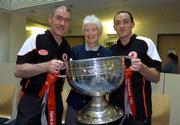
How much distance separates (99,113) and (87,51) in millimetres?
453

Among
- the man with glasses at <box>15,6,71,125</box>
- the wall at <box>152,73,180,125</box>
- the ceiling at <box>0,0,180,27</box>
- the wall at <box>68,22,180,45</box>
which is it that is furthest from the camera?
the wall at <box>68,22,180,45</box>

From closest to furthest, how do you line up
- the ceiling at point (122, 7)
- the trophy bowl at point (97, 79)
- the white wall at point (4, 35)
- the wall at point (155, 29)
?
the trophy bowl at point (97, 79)
the ceiling at point (122, 7)
the white wall at point (4, 35)
the wall at point (155, 29)

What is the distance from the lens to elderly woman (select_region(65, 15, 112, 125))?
1475mm

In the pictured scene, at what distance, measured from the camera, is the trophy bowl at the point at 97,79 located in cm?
108

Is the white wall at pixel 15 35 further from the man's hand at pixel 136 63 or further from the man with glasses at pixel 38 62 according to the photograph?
the man's hand at pixel 136 63

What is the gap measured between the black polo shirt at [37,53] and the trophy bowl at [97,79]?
0.37 metres

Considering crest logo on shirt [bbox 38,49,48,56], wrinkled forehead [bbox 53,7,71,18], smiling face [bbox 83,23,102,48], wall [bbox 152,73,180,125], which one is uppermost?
wrinkled forehead [bbox 53,7,71,18]

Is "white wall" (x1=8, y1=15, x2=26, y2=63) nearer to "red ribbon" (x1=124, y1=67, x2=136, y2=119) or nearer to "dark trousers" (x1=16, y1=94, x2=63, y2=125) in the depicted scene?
"dark trousers" (x1=16, y1=94, x2=63, y2=125)

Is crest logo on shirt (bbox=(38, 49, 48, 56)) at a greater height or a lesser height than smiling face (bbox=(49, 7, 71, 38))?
lesser

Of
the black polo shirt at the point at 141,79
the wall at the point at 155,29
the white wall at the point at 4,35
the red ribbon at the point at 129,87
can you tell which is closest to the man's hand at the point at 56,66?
the red ribbon at the point at 129,87

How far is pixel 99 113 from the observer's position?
3.78 feet

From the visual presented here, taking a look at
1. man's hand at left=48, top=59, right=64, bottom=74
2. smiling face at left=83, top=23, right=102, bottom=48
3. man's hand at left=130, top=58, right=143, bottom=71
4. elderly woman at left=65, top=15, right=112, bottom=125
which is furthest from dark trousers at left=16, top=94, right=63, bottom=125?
man's hand at left=130, top=58, right=143, bottom=71

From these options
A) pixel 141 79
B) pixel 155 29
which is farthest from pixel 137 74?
pixel 155 29

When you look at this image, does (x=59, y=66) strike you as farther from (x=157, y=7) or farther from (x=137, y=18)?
(x=137, y=18)
